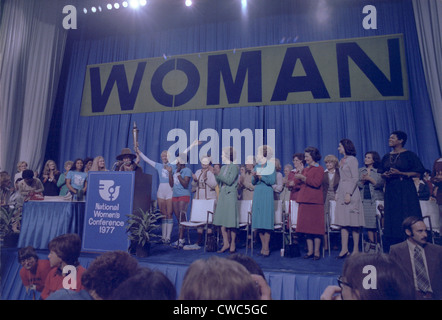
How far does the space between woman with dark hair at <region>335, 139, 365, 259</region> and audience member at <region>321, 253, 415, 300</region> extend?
1959mm

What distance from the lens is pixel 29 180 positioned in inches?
169

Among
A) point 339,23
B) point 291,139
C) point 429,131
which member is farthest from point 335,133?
point 339,23

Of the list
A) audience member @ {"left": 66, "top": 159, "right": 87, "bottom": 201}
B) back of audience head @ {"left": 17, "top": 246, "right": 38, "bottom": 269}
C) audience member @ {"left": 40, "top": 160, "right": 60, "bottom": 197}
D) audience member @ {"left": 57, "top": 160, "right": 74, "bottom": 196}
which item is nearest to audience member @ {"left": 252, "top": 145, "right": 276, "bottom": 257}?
back of audience head @ {"left": 17, "top": 246, "right": 38, "bottom": 269}

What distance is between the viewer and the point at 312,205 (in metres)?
3.32

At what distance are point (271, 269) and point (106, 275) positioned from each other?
62.8 inches

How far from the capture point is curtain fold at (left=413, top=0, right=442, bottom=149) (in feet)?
15.4

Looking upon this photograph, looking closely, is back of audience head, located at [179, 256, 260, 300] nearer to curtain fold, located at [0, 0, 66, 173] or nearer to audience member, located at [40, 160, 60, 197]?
audience member, located at [40, 160, 60, 197]

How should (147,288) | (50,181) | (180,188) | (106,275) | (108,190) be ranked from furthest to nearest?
(50,181), (180,188), (108,190), (106,275), (147,288)

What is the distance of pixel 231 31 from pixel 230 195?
15.6 feet

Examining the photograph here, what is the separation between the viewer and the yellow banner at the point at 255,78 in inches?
224

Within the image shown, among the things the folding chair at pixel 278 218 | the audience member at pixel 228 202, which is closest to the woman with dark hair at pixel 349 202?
the folding chair at pixel 278 218

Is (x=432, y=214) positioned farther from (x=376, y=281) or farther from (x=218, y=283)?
(x=218, y=283)

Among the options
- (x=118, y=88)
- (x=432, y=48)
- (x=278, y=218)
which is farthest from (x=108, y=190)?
(x=432, y=48)
